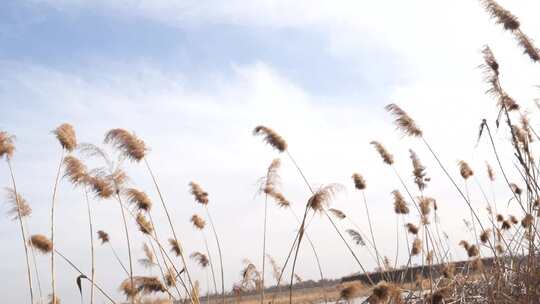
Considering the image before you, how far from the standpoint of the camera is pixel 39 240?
579cm

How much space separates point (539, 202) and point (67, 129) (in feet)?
13.8

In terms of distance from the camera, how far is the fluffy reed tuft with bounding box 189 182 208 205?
668 cm

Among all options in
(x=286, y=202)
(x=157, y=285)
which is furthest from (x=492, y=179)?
(x=157, y=285)

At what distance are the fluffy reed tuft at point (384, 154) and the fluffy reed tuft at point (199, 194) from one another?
7.18ft

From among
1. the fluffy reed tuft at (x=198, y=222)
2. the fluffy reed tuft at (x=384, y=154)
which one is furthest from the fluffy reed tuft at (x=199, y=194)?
the fluffy reed tuft at (x=384, y=154)

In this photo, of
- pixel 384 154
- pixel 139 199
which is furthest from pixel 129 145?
pixel 384 154

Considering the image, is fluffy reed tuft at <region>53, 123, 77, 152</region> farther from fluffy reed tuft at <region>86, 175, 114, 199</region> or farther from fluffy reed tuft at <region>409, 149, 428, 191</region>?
fluffy reed tuft at <region>409, 149, 428, 191</region>

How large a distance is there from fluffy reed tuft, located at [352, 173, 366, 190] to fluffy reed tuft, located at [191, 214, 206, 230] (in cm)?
183

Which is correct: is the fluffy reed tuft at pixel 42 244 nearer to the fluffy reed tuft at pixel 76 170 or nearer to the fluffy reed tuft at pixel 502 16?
the fluffy reed tuft at pixel 76 170

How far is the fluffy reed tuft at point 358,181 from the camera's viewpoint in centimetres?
750

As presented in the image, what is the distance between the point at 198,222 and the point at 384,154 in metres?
2.32

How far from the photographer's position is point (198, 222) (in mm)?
7277

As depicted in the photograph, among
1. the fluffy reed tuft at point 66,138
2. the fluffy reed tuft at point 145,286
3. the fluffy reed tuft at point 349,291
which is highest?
the fluffy reed tuft at point 66,138

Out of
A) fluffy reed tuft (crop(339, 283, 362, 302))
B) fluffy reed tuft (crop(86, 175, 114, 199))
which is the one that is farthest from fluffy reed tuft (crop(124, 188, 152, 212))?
fluffy reed tuft (crop(339, 283, 362, 302))
